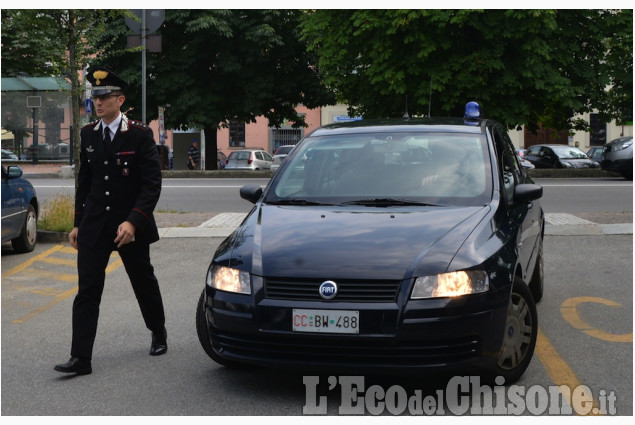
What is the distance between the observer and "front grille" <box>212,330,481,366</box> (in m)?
4.66

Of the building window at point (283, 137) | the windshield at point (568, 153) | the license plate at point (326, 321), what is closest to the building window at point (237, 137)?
the building window at point (283, 137)

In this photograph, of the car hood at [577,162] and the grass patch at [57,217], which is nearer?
the grass patch at [57,217]

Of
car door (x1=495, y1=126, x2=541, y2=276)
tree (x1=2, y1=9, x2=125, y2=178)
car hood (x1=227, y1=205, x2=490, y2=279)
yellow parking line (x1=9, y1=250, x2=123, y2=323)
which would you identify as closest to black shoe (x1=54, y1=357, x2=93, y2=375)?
car hood (x1=227, y1=205, x2=490, y2=279)

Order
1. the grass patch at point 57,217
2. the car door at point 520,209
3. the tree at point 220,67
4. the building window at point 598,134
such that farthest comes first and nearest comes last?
the building window at point 598,134, the tree at point 220,67, the grass patch at point 57,217, the car door at point 520,209

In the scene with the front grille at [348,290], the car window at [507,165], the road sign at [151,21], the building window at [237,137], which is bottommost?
the front grille at [348,290]

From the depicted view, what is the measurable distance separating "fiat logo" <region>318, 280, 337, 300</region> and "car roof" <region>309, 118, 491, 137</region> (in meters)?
2.12

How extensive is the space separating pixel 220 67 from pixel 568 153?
14058 mm

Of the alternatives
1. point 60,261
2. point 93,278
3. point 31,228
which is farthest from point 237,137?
point 93,278

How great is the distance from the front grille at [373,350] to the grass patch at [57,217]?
27.0ft

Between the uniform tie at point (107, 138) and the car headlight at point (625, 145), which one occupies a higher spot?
the car headlight at point (625, 145)

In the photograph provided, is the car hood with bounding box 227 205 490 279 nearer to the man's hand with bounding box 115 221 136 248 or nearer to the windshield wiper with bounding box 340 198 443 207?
the windshield wiper with bounding box 340 198 443 207

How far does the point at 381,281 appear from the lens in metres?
4.68

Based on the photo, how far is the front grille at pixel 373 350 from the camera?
466 centimetres

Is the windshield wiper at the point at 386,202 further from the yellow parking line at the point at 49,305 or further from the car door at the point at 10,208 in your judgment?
the car door at the point at 10,208
